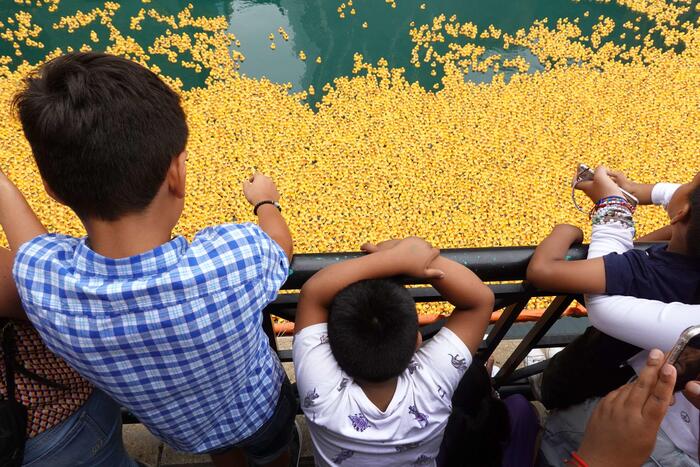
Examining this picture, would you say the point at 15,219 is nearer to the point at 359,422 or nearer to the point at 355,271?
the point at 355,271

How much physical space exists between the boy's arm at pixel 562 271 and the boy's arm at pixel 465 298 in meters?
0.11

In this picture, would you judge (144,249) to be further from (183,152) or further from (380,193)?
(380,193)

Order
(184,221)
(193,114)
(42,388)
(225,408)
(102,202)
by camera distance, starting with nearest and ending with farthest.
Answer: (102,202), (42,388), (225,408), (184,221), (193,114)

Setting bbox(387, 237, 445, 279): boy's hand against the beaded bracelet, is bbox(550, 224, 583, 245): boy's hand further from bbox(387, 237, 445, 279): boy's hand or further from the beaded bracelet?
bbox(387, 237, 445, 279): boy's hand

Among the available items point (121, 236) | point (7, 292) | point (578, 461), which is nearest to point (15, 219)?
point (7, 292)

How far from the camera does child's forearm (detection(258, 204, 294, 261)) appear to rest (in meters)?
0.94

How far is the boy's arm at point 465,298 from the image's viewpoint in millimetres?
886

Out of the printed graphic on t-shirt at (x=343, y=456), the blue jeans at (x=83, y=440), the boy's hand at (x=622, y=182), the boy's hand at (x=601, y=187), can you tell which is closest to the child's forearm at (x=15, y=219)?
the blue jeans at (x=83, y=440)

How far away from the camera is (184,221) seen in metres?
3.39

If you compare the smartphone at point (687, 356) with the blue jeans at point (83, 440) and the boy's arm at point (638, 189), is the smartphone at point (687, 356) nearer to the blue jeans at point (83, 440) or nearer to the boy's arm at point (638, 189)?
the boy's arm at point (638, 189)

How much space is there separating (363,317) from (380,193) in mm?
2866

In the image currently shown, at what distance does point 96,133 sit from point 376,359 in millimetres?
598

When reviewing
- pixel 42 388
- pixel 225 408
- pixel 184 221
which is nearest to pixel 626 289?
pixel 225 408

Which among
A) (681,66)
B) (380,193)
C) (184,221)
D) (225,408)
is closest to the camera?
(225,408)
